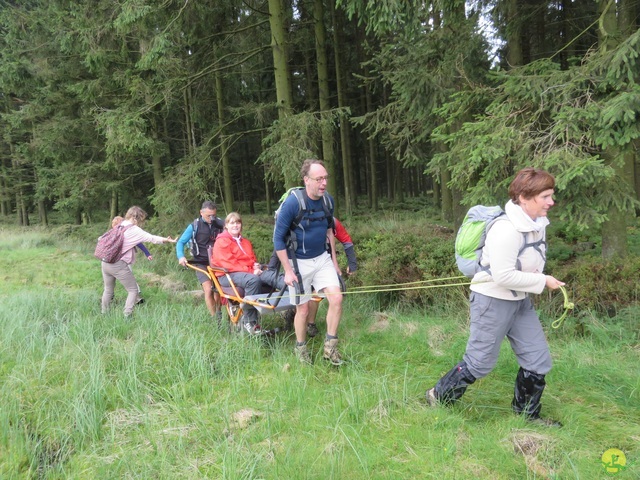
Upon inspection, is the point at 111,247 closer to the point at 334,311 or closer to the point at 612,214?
the point at 334,311

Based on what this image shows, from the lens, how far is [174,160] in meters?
25.4

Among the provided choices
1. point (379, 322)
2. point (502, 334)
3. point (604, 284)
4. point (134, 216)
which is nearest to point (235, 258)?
point (134, 216)

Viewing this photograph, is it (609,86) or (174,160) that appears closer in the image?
(609,86)

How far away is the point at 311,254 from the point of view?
13.7 ft

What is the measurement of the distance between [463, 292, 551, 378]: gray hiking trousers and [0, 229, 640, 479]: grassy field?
1.44 ft

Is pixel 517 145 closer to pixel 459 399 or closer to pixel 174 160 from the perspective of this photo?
pixel 459 399

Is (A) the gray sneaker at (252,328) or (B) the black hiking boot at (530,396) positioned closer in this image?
(B) the black hiking boot at (530,396)

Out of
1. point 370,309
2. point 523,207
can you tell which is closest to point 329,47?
point 370,309

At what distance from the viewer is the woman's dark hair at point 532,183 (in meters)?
2.61

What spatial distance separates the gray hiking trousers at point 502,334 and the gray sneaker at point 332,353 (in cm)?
139

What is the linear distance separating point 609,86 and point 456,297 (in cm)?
326

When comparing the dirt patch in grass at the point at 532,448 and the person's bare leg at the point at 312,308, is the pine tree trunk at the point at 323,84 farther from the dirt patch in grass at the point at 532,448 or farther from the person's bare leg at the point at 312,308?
the dirt patch in grass at the point at 532,448

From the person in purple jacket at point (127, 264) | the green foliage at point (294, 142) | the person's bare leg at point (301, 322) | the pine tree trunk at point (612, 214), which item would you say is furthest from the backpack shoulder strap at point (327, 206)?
the green foliage at point (294, 142)
